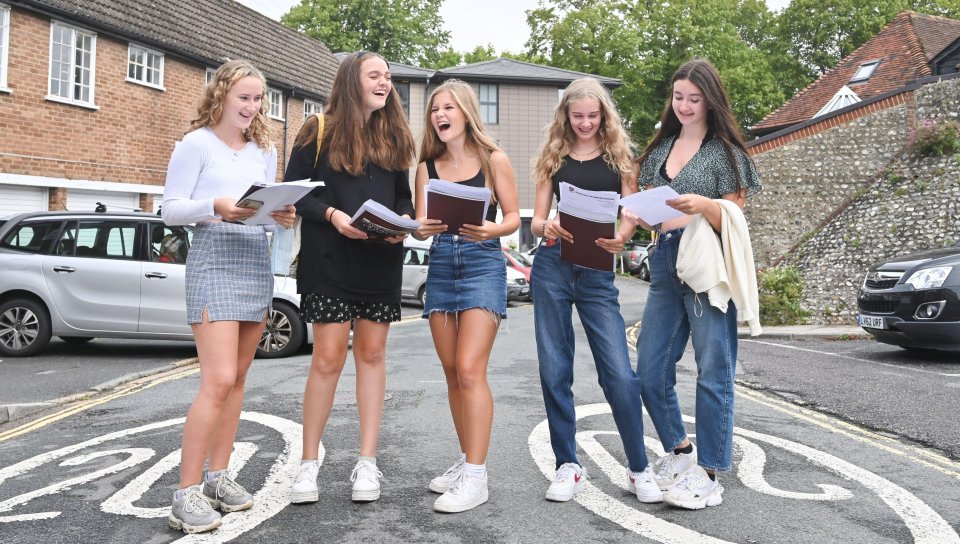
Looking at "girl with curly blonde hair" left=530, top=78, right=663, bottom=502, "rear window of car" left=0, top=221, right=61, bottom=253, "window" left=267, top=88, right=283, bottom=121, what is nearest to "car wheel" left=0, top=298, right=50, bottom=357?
"rear window of car" left=0, top=221, right=61, bottom=253

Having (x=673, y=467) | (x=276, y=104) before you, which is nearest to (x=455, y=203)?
(x=673, y=467)

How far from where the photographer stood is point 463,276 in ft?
13.8

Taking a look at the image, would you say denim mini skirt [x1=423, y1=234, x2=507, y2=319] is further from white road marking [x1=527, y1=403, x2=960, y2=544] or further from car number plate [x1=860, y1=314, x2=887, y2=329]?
car number plate [x1=860, y1=314, x2=887, y2=329]

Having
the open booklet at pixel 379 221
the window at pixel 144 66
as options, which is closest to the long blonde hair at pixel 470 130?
the open booklet at pixel 379 221

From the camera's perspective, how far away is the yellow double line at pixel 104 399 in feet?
20.5

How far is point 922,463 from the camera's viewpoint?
5.11m

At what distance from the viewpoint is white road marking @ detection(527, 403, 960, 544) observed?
3.69 m

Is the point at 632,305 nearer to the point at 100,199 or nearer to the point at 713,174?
the point at 100,199

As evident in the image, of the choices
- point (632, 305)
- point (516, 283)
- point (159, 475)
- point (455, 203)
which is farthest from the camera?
point (516, 283)

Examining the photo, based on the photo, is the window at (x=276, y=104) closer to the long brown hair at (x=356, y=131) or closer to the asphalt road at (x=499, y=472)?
the asphalt road at (x=499, y=472)

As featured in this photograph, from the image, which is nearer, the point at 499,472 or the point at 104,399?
the point at 499,472

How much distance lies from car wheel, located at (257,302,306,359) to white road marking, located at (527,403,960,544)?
204 inches

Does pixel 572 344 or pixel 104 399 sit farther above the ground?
pixel 572 344

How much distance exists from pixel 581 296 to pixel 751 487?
4.59ft
